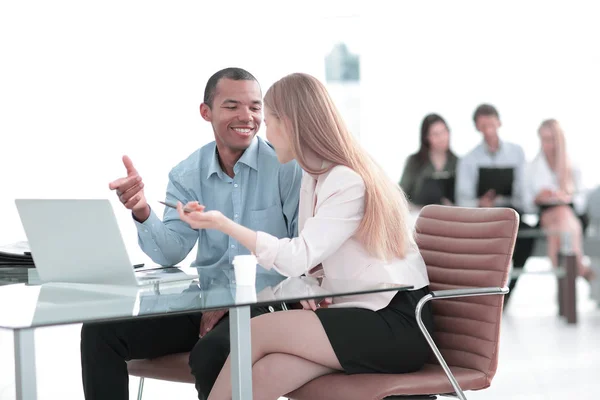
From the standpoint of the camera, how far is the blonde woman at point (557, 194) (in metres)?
5.91

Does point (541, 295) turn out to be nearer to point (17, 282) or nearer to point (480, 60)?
point (480, 60)

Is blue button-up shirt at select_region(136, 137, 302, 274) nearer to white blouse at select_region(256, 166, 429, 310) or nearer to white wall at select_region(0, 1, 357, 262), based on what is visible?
white blouse at select_region(256, 166, 429, 310)

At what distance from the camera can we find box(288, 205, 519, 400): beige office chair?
195 centimetres

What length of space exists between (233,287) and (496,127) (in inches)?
184

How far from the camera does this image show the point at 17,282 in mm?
2148

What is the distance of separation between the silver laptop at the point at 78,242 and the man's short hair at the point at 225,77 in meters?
0.81

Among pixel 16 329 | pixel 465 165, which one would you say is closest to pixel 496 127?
pixel 465 165

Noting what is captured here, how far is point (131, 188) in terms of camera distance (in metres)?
2.18

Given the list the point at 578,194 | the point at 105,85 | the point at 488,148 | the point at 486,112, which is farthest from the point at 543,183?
the point at 105,85

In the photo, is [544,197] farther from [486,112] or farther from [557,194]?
[486,112]

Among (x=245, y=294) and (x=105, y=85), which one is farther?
(x=105, y=85)

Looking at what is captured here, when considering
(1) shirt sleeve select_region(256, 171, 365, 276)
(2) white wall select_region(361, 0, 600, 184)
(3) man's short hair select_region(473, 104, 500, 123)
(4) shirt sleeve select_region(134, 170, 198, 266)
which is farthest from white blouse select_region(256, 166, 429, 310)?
(2) white wall select_region(361, 0, 600, 184)

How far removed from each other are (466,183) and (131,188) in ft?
13.8

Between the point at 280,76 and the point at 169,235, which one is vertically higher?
the point at 280,76
